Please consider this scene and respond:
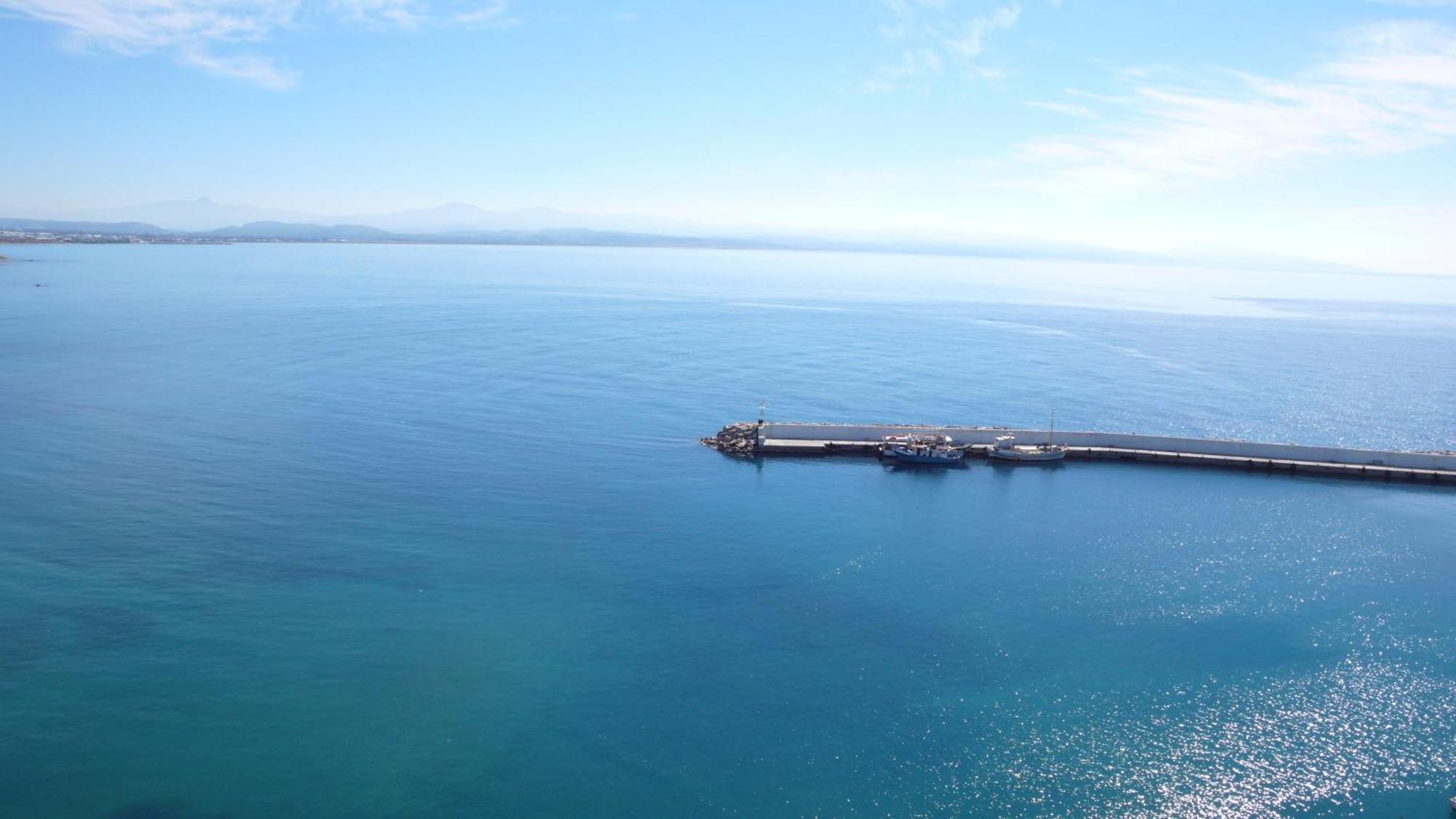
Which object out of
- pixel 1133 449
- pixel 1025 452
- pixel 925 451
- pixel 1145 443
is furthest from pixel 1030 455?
pixel 1145 443

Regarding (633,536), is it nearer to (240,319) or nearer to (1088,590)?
(1088,590)

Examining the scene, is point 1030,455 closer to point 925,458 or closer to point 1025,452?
point 1025,452

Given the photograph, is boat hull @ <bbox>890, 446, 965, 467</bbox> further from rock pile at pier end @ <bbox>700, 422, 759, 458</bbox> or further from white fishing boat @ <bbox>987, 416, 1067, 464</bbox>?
rock pile at pier end @ <bbox>700, 422, 759, 458</bbox>

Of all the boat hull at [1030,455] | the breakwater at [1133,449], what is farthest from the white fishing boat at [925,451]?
the boat hull at [1030,455]

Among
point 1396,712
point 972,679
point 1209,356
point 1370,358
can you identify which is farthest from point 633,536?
point 1370,358

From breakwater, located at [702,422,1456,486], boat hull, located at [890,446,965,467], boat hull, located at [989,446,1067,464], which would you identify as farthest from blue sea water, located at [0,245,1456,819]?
boat hull, located at [890,446,965,467]
